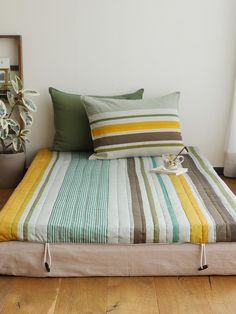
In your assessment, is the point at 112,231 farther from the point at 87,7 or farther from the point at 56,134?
the point at 87,7

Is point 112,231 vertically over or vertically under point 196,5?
under

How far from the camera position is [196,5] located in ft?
12.2

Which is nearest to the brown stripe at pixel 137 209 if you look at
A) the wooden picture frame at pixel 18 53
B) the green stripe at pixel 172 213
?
the green stripe at pixel 172 213

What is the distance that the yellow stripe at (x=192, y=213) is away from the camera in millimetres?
2445

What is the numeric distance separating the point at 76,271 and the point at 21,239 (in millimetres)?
322

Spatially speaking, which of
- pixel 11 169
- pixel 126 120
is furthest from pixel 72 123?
pixel 11 169

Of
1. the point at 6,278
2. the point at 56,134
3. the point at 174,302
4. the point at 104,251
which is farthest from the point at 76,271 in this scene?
the point at 56,134

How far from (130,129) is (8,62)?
1.13 meters

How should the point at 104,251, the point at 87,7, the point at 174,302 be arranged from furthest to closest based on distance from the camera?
the point at 87,7
the point at 104,251
the point at 174,302

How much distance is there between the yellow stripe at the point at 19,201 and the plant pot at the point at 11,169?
0.16 m

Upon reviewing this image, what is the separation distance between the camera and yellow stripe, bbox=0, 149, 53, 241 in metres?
2.45

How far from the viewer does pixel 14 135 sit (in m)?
3.66

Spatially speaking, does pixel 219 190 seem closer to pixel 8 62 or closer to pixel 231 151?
pixel 231 151

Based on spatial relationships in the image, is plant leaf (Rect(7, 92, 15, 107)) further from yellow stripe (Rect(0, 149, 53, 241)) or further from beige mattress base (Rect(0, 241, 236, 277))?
beige mattress base (Rect(0, 241, 236, 277))
